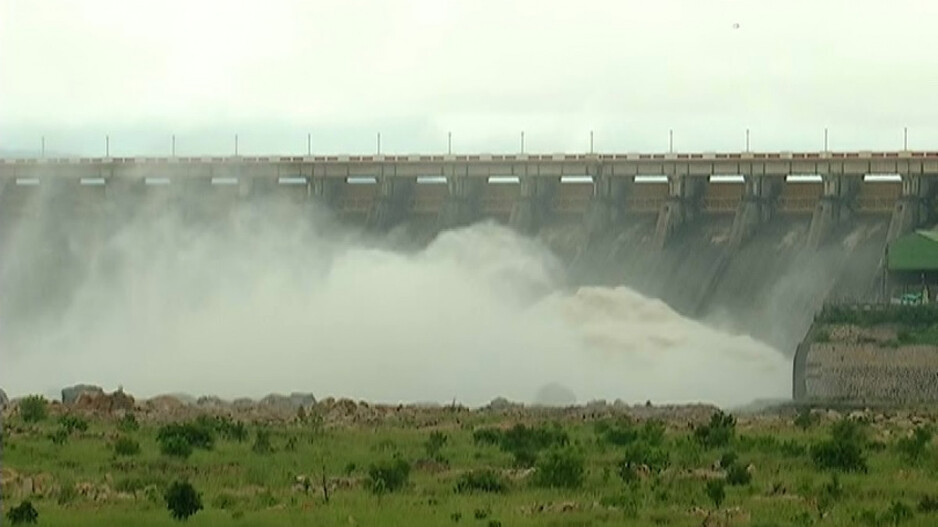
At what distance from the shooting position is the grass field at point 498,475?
29.3 m

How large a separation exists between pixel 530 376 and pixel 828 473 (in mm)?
44509

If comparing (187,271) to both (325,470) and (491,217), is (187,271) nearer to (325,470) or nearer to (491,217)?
(491,217)

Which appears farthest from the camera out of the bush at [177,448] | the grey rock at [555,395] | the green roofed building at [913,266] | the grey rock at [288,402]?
the green roofed building at [913,266]

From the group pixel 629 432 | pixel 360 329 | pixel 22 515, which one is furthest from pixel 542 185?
pixel 22 515

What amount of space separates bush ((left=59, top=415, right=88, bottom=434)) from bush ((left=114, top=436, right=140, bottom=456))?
15.9 feet

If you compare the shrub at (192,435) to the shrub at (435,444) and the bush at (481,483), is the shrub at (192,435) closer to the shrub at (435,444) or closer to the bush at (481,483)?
the shrub at (435,444)

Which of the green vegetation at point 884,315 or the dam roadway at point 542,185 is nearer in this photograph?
the green vegetation at point 884,315

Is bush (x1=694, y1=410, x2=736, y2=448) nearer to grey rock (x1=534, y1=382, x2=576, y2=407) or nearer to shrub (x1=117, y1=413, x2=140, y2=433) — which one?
shrub (x1=117, y1=413, x2=140, y2=433)

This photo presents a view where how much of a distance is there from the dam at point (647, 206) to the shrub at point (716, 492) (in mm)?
50324

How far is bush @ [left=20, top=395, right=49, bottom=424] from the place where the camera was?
49.6 meters

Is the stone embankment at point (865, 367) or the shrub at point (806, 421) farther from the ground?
the shrub at point (806, 421)

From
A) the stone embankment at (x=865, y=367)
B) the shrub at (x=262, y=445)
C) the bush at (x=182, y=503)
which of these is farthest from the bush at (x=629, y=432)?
the stone embankment at (x=865, y=367)

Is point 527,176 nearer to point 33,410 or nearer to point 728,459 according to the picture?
point 33,410

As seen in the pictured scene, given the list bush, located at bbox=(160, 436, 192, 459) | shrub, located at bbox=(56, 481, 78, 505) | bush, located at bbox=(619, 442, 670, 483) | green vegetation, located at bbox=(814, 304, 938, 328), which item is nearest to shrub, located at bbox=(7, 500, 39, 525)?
shrub, located at bbox=(56, 481, 78, 505)
